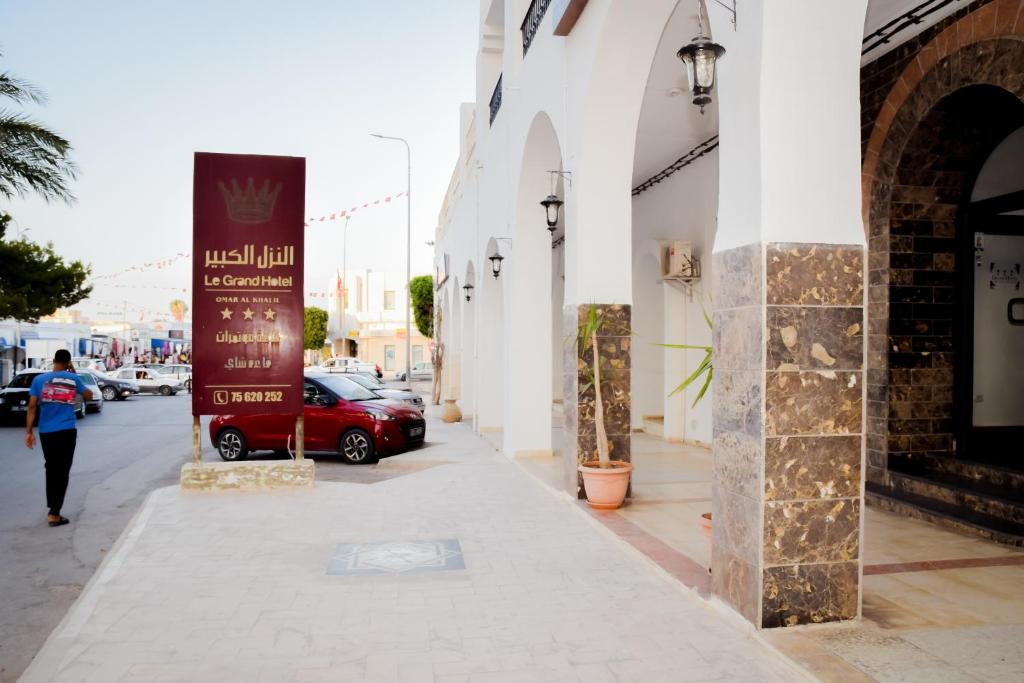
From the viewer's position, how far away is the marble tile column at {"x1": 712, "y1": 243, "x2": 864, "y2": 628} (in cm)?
402

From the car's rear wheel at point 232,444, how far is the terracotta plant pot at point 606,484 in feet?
22.2

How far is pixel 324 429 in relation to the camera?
468 inches

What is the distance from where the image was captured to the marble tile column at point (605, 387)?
7.68 meters

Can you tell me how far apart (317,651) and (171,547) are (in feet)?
9.63

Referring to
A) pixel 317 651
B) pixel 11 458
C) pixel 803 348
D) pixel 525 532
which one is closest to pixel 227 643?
pixel 317 651

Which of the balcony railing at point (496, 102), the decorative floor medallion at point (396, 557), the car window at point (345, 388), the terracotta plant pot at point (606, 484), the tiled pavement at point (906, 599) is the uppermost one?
the balcony railing at point (496, 102)

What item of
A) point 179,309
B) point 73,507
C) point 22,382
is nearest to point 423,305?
point 22,382

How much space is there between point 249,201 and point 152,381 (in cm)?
2647

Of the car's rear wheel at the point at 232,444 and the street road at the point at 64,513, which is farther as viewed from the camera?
the car's rear wheel at the point at 232,444

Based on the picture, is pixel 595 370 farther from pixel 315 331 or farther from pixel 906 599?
pixel 315 331

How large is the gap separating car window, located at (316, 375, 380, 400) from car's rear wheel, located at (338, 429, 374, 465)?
2.10ft

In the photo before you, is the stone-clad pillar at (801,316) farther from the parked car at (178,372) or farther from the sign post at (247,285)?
the parked car at (178,372)

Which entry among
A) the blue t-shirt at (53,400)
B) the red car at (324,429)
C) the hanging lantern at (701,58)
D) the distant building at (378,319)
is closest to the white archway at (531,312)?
the red car at (324,429)

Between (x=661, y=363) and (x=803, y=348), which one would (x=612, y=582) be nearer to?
(x=803, y=348)
